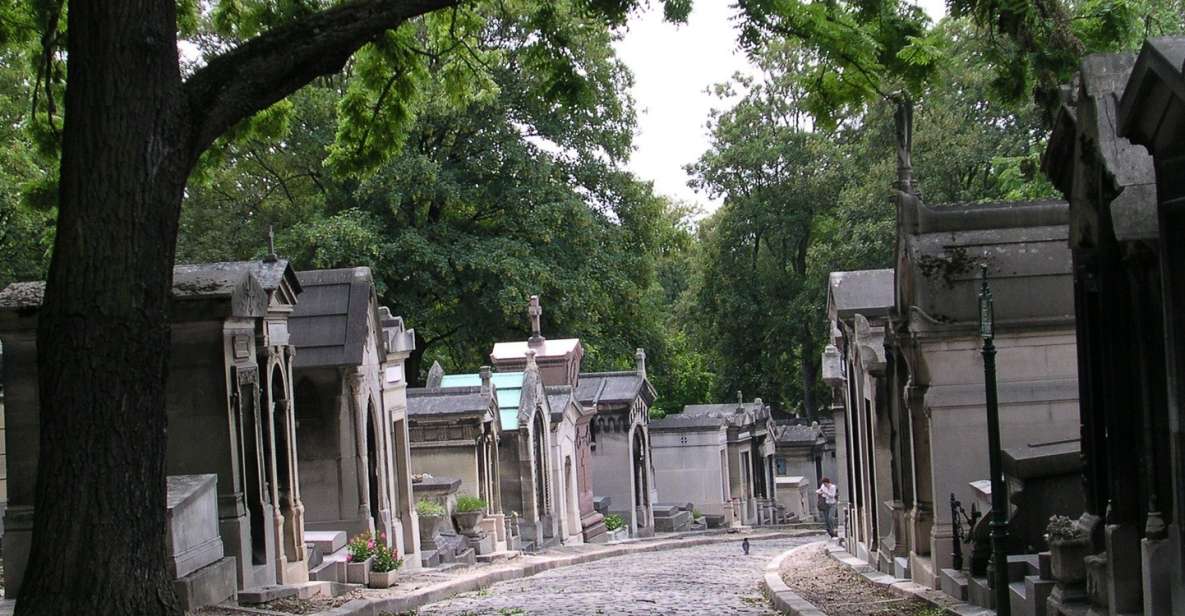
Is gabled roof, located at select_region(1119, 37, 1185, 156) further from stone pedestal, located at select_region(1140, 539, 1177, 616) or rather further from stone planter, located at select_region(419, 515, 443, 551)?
stone planter, located at select_region(419, 515, 443, 551)

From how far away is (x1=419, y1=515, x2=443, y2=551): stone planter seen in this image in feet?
69.8

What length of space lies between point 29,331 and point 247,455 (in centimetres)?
228

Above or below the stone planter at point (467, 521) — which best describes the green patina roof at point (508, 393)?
above

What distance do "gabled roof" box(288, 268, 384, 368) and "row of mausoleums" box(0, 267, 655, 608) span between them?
22 millimetres

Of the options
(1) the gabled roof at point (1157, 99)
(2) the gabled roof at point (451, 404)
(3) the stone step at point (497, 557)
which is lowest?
(3) the stone step at point (497, 557)

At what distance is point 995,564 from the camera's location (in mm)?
10008

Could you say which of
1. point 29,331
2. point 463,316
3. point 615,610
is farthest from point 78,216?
point 463,316

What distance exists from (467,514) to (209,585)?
1186 cm

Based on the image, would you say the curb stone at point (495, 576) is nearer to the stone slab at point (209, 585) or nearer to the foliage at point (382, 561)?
the foliage at point (382, 561)

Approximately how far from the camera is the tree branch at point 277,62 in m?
7.53

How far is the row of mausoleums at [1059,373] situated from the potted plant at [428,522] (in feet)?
21.0

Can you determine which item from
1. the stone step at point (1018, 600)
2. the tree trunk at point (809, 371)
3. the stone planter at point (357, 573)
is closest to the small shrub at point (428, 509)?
the stone planter at point (357, 573)

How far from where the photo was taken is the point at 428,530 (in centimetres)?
2153

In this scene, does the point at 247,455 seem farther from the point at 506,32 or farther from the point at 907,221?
the point at 506,32
